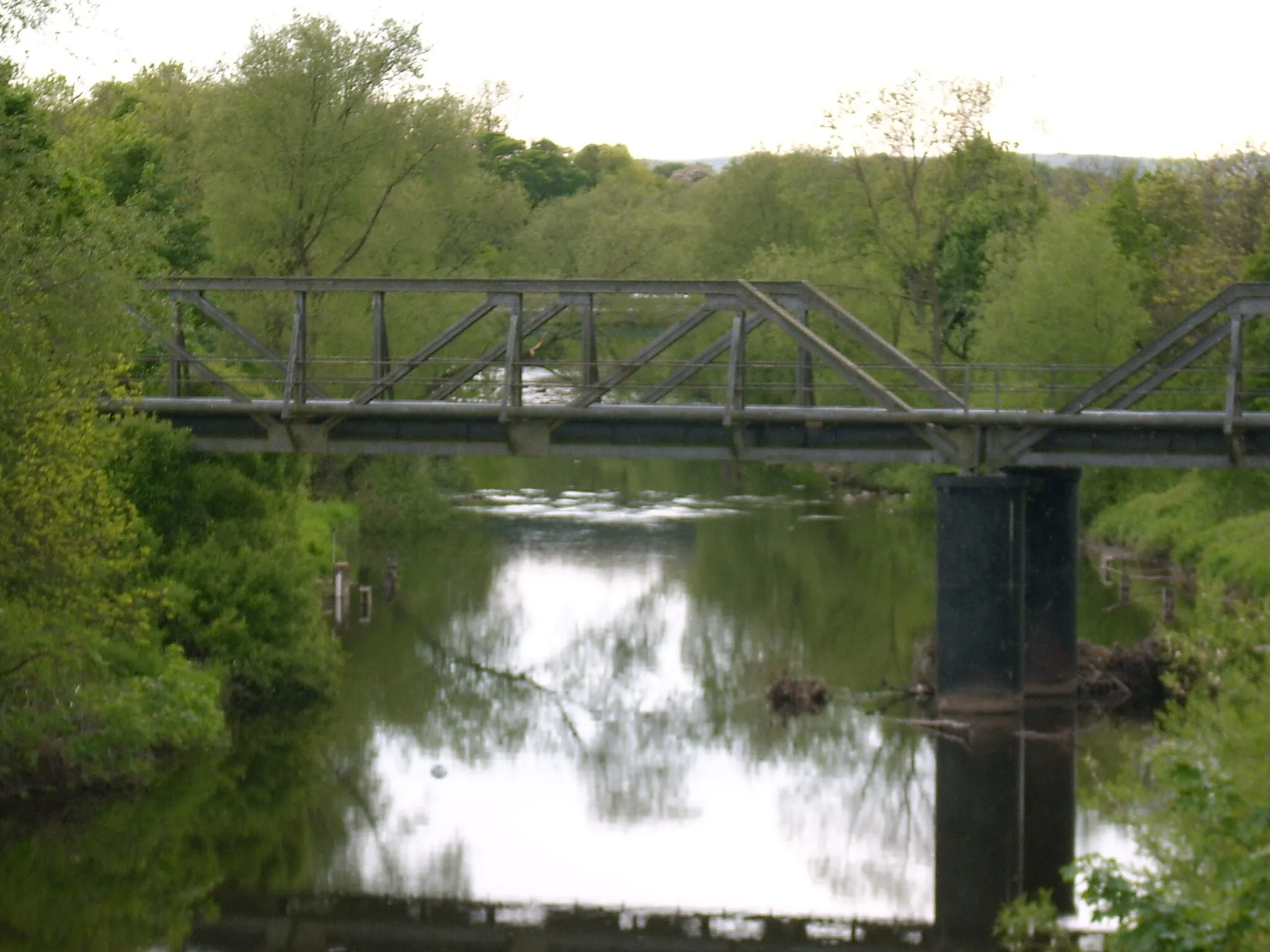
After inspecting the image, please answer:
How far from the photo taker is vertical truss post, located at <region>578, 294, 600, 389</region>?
2572 cm

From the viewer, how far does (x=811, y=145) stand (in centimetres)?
5750

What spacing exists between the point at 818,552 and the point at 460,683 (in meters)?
16.1

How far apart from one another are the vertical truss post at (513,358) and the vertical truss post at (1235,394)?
31.0ft

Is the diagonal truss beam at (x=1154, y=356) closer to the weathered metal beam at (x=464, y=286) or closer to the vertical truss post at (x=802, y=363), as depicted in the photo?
the vertical truss post at (x=802, y=363)

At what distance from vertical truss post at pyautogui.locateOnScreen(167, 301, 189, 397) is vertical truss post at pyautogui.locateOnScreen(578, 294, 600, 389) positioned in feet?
18.7

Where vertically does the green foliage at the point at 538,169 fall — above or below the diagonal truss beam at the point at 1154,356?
above

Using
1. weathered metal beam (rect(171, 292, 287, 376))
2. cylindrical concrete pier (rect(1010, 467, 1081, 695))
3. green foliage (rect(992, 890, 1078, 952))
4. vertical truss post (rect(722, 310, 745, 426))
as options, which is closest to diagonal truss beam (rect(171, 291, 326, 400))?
weathered metal beam (rect(171, 292, 287, 376))

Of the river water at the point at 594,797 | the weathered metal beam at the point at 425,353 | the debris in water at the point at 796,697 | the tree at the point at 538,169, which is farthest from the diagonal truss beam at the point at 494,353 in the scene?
the tree at the point at 538,169

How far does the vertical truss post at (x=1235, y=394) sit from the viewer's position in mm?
24844

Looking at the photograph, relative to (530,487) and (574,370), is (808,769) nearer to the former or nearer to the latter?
(530,487)

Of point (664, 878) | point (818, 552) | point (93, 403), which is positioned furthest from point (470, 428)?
point (818, 552)

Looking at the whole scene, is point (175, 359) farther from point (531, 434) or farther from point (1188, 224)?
point (1188, 224)

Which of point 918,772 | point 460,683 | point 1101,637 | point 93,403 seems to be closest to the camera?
point 93,403

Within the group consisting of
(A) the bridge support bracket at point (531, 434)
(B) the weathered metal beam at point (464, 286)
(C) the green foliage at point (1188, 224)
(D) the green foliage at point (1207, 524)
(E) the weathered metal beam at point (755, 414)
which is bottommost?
(D) the green foliage at point (1207, 524)
